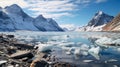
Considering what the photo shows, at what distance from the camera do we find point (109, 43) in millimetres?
36594

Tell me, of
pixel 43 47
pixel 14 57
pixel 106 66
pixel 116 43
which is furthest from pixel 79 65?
pixel 116 43

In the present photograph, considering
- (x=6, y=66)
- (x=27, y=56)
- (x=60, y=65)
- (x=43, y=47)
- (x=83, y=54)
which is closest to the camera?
(x=6, y=66)

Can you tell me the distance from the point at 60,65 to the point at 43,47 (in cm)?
1033

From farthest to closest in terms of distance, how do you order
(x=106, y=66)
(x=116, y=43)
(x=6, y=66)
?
1. (x=116, y=43)
2. (x=106, y=66)
3. (x=6, y=66)

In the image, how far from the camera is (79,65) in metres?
18.1

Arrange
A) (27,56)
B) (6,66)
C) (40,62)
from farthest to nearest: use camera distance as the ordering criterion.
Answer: (27,56)
(40,62)
(6,66)

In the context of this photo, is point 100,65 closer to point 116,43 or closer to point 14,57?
point 14,57

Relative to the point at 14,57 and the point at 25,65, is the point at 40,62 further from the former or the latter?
the point at 14,57

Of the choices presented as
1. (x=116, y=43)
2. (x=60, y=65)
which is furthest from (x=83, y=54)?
(x=116, y=43)

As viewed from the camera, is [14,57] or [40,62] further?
[14,57]

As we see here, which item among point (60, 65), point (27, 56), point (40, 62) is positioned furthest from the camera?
point (27, 56)

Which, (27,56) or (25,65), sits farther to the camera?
(27,56)

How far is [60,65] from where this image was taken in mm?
16344

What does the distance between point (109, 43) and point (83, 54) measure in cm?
1358
